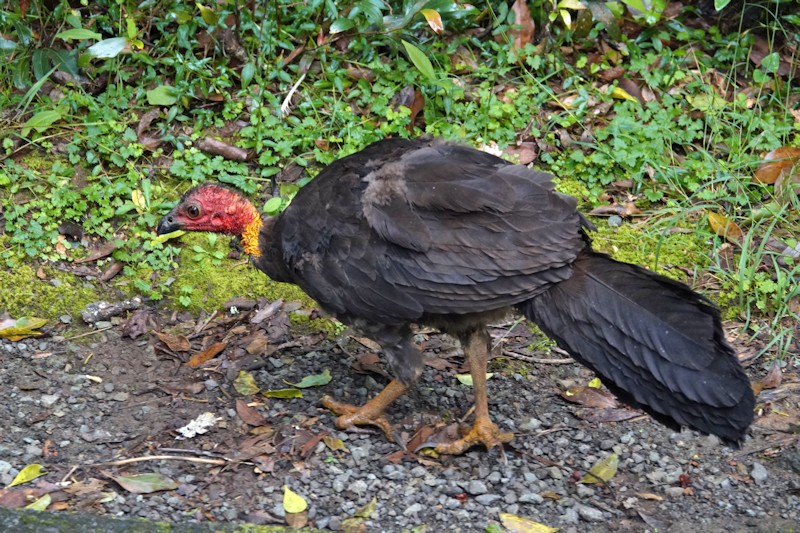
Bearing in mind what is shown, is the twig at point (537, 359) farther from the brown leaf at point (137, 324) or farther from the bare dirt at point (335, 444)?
the brown leaf at point (137, 324)

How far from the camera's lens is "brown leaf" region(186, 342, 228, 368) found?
5.37 m

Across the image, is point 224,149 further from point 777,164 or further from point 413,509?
point 777,164

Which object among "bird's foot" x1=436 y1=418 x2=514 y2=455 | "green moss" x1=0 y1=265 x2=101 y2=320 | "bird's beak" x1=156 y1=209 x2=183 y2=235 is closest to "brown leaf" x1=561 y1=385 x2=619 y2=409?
"bird's foot" x1=436 y1=418 x2=514 y2=455

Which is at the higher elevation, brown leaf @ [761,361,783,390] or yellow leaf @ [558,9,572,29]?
yellow leaf @ [558,9,572,29]

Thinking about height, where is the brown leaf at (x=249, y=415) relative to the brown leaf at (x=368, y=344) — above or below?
above

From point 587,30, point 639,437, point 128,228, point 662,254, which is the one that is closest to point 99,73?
point 128,228

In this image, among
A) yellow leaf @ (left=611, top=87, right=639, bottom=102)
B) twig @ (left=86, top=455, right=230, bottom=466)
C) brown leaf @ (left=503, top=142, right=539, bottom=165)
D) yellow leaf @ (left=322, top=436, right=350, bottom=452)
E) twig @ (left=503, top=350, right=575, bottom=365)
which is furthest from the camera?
yellow leaf @ (left=611, top=87, right=639, bottom=102)

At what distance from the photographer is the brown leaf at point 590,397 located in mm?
5070

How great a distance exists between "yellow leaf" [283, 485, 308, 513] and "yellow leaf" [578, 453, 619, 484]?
130 centimetres

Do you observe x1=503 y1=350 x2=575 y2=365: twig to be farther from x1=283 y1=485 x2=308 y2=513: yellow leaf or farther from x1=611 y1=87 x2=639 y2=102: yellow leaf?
x1=611 y1=87 x2=639 y2=102: yellow leaf

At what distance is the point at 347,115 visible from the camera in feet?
21.8

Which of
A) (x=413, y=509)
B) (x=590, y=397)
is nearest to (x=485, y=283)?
(x=413, y=509)

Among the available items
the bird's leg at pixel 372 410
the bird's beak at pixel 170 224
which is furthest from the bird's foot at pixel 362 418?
the bird's beak at pixel 170 224

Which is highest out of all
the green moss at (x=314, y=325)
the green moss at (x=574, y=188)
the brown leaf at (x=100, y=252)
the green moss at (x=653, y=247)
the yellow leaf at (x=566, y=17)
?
the yellow leaf at (x=566, y=17)
